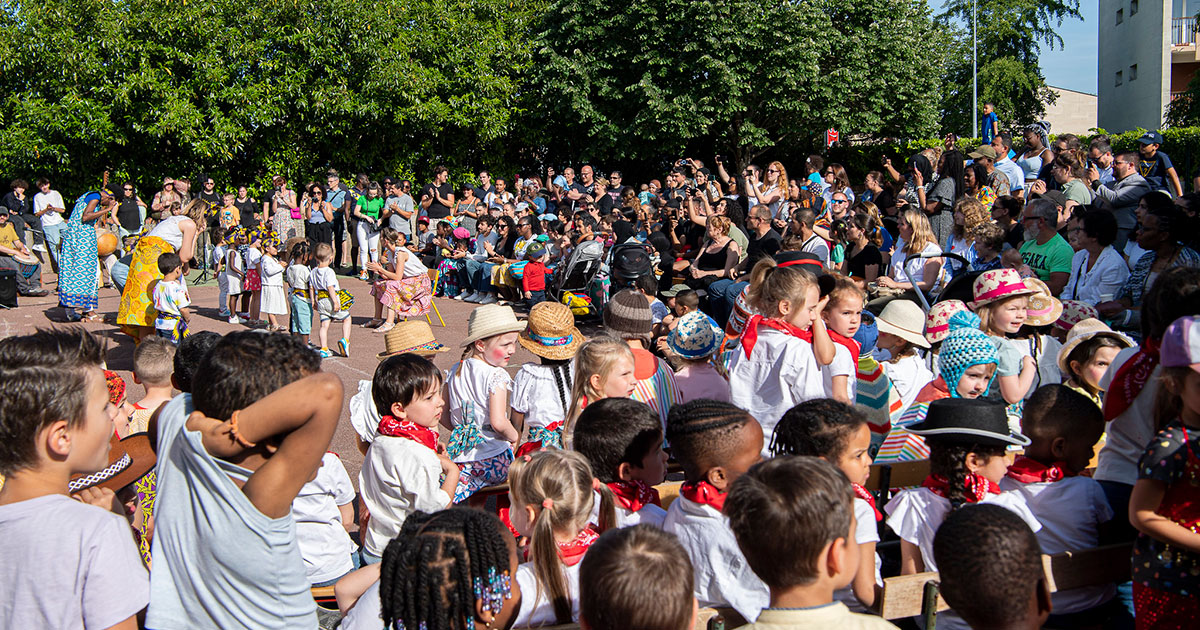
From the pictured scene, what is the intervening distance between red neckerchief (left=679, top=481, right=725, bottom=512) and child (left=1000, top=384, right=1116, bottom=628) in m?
1.10

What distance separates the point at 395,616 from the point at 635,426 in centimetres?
136

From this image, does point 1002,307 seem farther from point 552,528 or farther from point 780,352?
point 552,528

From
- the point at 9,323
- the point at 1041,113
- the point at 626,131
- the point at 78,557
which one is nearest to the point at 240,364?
the point at 78,557

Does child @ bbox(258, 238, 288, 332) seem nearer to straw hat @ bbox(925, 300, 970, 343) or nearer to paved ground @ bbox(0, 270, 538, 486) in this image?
paved ground @ bbox(0, 270, 538, 486)

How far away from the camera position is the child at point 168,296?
8625 mm

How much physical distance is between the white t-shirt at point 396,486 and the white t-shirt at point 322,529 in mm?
123

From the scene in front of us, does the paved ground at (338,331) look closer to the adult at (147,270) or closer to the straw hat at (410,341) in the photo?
the adult at (147,270)

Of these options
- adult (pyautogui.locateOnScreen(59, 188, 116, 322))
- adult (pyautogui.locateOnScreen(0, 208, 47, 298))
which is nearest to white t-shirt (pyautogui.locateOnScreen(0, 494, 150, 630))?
adult (pyautogui.locateOnScreen(59, 188, 116, 322))

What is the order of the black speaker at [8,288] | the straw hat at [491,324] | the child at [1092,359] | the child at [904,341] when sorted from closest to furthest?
the child at [1092,359] → the straw hat at [491,324] → the child at [904,341] → the black speaker at [8,288]

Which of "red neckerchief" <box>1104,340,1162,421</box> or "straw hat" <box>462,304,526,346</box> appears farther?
"straw hat" <box>462,304,526,346</box>

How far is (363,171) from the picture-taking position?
21984mm

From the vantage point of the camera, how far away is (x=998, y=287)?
5.12 meters

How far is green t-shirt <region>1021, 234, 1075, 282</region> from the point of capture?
714 centimetres

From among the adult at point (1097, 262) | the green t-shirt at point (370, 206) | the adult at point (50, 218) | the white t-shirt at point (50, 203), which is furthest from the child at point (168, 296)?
the white t-shirt at point (50, 203)
